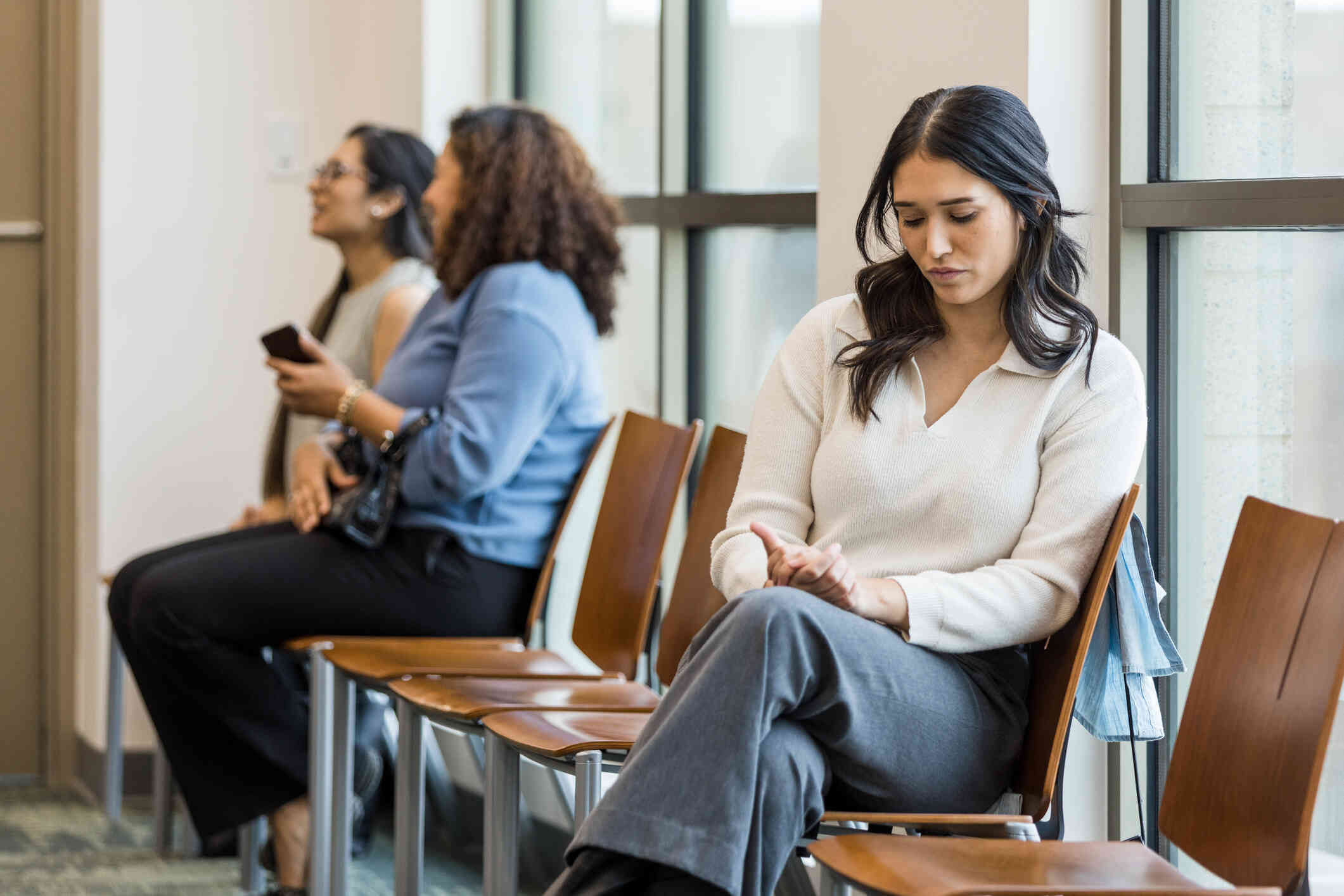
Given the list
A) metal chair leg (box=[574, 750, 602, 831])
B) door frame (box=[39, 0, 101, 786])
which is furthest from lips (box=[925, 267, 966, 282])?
door frame (box=[39, 0, 101, 786])

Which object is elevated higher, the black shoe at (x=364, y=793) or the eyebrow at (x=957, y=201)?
the eyebrow at (x=957, y=201)

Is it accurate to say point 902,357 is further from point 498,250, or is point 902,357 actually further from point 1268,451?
point 498,250

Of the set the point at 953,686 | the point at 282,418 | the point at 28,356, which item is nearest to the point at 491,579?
the point at 282,418

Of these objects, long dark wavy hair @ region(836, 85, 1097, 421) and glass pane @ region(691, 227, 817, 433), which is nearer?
long dark wavy hair @ region(836, 85, 1097, 421)

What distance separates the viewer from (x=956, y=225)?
1840mm

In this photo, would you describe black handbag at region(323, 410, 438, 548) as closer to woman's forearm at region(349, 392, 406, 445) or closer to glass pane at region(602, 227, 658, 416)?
woman's forearm at region(349, 392, 406, 445)

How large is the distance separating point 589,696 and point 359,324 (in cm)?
118

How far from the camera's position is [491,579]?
2854mm

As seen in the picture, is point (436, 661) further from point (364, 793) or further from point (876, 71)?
point (876, 71)

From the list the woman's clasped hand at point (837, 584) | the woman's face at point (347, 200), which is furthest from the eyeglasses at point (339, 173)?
the woman's clasped hand at point (837, 584)

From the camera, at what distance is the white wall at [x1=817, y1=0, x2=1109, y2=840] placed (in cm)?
209

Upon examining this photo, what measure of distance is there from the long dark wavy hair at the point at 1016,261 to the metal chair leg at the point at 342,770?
1119 millimetres

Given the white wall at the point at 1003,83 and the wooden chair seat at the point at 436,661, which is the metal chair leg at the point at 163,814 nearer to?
the wooden chair seat at the point at 436,661

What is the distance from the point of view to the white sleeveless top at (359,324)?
129 inches
